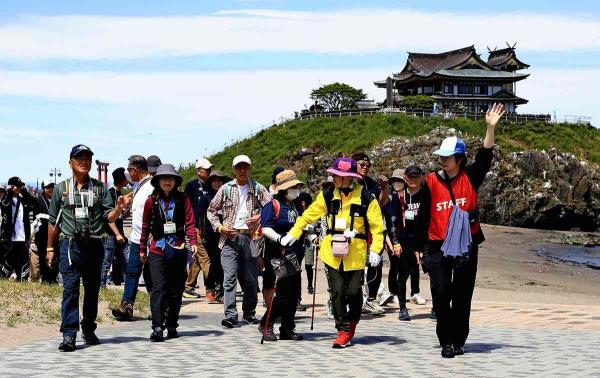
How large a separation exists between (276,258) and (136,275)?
2.28 m

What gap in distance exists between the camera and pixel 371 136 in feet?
230

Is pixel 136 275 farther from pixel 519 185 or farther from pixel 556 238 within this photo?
pixel 519 185

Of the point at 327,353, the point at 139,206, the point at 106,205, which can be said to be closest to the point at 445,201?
the point at 327,353

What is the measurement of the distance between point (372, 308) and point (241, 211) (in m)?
2.42

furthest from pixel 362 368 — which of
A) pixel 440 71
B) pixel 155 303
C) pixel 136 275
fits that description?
pixel 440 71

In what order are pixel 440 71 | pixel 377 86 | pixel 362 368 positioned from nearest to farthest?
1. pixel 362 368
2. pixel 440 71
3. pixel 377 86

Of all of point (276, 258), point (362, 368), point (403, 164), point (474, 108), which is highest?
point (474, 108)

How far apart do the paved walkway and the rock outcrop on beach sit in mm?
49191

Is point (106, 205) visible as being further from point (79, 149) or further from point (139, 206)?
point (139, 206)

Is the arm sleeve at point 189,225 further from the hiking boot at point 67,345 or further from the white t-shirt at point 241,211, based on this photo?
the hiking boot at point 67,345

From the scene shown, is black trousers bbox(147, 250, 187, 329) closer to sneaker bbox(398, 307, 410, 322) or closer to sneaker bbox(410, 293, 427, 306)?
sneaker bbox(398, 307, 410, 322)

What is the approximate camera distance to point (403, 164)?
208 ft

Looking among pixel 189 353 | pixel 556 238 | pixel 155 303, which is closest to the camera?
pixel 189 353

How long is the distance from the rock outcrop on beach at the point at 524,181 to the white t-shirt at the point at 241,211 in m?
49.1
